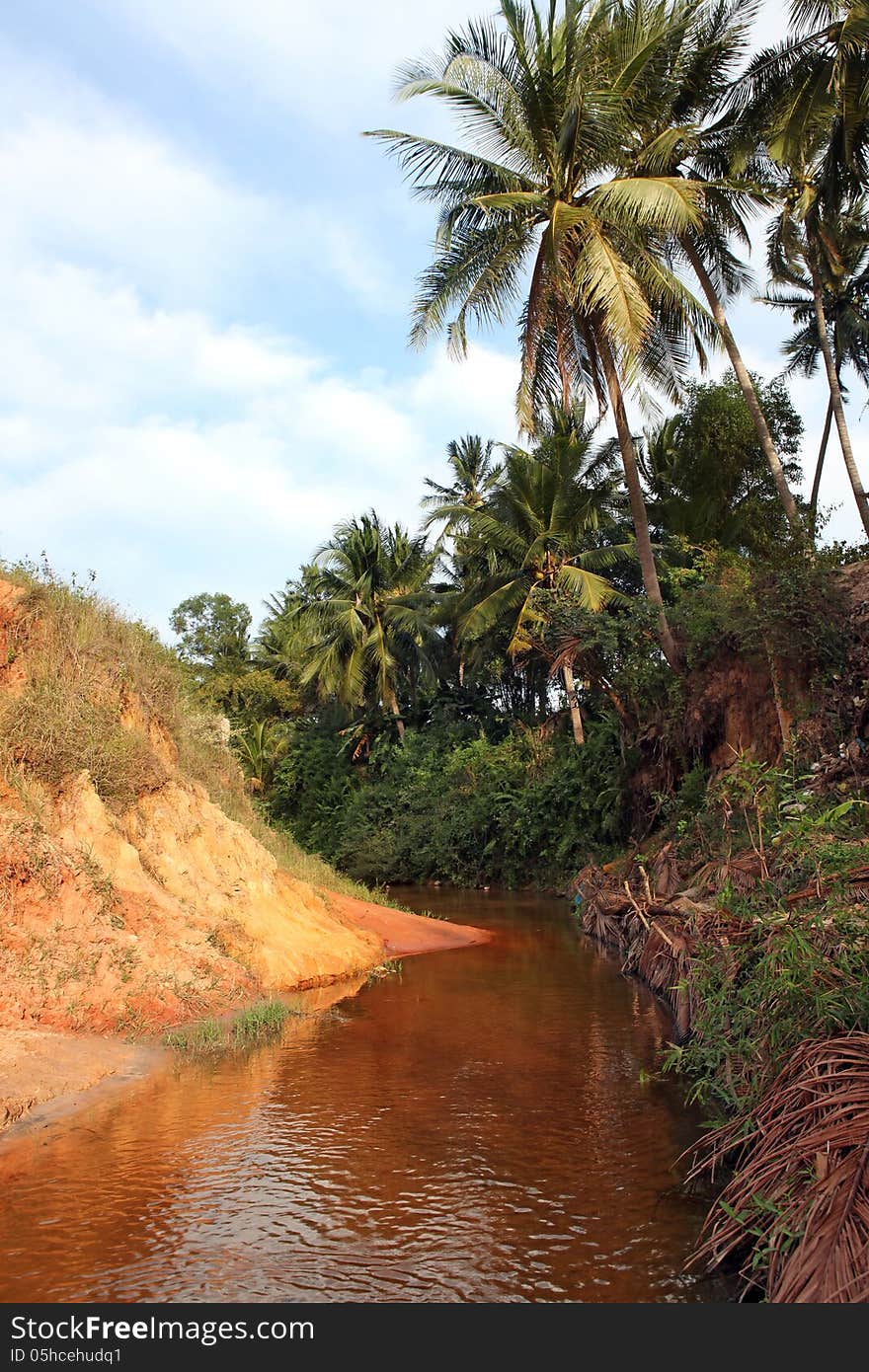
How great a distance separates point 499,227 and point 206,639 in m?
32.9

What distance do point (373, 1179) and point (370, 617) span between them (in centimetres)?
2956

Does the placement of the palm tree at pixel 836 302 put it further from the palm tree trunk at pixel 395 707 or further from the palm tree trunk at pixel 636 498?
the palm tree trunk at pixel 395 707

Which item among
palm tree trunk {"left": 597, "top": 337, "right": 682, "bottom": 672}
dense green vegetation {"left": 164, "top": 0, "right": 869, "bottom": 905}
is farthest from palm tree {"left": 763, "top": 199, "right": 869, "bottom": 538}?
palm tree trunk {"left": 597, "top": 337, "right": 682, "bottom": 672}

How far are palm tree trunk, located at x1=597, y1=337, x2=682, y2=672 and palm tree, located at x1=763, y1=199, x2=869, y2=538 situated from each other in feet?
24.4

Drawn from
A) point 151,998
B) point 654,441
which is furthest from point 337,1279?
point 654,441

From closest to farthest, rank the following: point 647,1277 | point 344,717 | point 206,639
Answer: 1. point 647,1277
2. point 344,717
3. point 206,639

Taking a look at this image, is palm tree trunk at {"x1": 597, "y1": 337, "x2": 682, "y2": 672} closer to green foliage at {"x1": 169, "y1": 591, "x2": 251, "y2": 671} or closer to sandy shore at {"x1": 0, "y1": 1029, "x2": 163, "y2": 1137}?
sandy shore at {"x1": 0, "y1": 1029, "x2": 163, "y2": 1137}

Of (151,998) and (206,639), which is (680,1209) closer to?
(151,998)

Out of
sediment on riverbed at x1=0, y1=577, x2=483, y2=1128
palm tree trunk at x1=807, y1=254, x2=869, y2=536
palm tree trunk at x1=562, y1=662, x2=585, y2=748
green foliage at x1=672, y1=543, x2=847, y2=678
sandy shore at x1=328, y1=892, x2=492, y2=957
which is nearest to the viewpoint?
sediment on riverbed at x1=0, y1=577, x2=483, y2=1128

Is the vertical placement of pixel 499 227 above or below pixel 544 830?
above

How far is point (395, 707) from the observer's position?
116 ft

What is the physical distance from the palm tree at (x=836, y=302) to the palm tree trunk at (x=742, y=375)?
5896mm

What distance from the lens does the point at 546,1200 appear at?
Answer: 16.9ft

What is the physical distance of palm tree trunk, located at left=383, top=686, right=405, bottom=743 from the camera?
3472 cm
